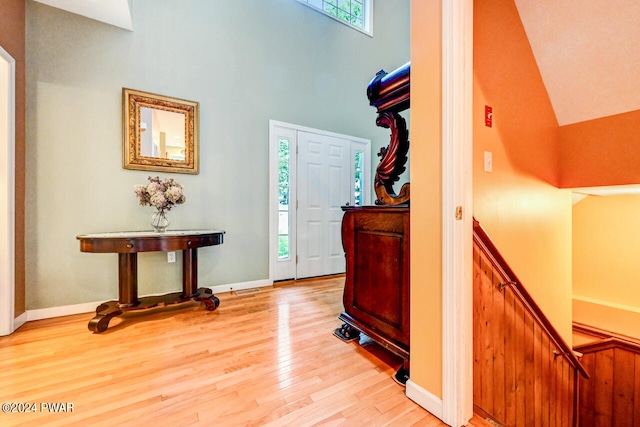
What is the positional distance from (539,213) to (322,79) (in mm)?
3181

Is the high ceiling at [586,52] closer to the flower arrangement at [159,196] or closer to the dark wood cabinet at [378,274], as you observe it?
the dark wood cabinet at [378,274]

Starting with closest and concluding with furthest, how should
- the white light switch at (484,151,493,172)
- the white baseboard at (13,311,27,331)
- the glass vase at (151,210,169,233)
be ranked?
the white light switch at (484,151,493,172)
the white baseboard at (13,311,27,331)
the glass vase at (151,210,169,233)

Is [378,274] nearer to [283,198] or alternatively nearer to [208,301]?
[208,301]

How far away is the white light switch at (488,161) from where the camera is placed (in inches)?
57.1

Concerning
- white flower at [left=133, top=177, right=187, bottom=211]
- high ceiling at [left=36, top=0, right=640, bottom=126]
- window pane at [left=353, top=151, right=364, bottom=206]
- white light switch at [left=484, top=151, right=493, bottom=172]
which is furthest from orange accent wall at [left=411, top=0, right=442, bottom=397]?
window pane at [left=353, top=151, right=364, bottom=206]

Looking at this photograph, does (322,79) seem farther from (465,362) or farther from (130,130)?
(465,362)

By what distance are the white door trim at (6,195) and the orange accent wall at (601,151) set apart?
437 centimetres

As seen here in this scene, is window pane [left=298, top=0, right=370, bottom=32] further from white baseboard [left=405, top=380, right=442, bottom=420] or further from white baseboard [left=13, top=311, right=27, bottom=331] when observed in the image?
white baseboard [left=13, top=311, right=27, bottom=331]

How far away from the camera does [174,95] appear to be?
9.23 feet

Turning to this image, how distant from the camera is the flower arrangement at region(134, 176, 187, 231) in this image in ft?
7.64

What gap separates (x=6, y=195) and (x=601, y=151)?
455cm

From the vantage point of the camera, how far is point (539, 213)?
1869 millimetres

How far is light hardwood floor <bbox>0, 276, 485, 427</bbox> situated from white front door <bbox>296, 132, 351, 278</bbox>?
1409 mm

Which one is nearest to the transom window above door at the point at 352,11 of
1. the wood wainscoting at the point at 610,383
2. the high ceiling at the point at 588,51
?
the high ceiling at the point at 588,51
